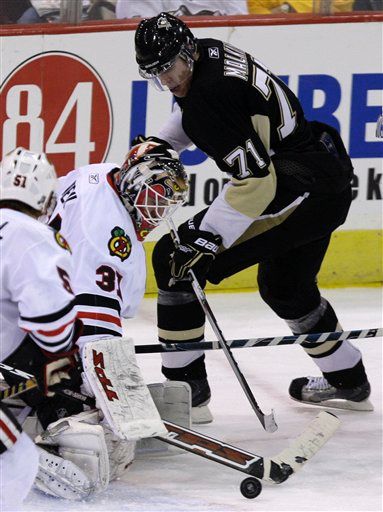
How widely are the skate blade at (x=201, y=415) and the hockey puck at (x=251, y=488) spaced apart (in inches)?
26.5

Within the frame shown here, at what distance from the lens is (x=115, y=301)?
3914 mm

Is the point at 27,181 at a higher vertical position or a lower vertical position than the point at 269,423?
higher

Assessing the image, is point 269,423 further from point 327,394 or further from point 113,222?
point 113,222

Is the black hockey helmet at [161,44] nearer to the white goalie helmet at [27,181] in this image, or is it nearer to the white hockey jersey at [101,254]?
the white hockey jersey at [101,254]

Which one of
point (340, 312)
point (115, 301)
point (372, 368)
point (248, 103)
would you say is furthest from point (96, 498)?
point (340, 312)

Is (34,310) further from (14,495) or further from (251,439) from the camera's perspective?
(251,439)

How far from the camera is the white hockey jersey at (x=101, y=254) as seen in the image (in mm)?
3891

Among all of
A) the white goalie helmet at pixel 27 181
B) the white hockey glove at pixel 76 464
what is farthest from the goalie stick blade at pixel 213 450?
the white goalie helmet at pixel 27 181

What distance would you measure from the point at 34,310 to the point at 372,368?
2345mm

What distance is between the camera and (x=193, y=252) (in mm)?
4301

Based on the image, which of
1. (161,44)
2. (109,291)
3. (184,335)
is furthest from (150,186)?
(184,335)

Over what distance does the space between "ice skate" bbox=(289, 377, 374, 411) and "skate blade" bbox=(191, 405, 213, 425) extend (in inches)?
16.0

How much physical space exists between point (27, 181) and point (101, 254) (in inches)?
27.4

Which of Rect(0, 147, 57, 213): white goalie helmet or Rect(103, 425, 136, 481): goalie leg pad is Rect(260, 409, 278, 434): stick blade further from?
Rect(0, 147, 57, 213): white goalie helmet
